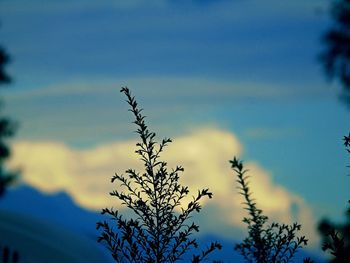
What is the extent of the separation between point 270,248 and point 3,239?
66.2 ft

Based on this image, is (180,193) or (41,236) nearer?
(180,193)

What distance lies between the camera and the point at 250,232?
21.3 feet

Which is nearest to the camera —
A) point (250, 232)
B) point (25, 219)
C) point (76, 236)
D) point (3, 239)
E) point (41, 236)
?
point (250, 232)

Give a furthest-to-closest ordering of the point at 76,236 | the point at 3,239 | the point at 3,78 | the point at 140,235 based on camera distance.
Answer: the point at 3,78, the point at 76,236, the point at 3,239, the point at 140,235

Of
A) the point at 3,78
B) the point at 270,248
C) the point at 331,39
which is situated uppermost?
the point at 3,78

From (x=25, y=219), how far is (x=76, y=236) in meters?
3.00

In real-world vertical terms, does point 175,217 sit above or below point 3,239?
below

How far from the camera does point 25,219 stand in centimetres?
3008

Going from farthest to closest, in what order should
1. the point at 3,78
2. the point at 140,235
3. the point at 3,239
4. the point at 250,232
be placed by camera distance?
the point at 3,78
the point at 3,239
the point at 140,235
the point at 250,232

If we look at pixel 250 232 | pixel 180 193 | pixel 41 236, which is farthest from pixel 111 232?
pixel 41 236

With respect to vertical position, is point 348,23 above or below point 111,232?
above

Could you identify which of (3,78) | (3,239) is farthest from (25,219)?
(3,78)

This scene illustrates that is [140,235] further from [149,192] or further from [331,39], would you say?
[331,39]

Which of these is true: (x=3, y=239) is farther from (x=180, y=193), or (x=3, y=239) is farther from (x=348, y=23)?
(x=180, y=193)
